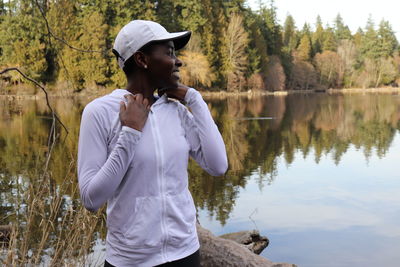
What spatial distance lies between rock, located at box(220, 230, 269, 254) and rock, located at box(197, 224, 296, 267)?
2.63 m

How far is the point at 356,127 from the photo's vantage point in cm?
2238

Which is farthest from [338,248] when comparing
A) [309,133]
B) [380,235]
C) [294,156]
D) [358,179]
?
[309,133]

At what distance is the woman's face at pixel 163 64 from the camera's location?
184cm

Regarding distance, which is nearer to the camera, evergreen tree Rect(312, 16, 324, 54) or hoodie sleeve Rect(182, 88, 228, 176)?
hoodie sleeve Rect(182, 88, 228, 176)

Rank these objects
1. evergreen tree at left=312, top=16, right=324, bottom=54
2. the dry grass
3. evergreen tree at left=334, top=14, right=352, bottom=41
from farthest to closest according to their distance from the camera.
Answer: evergreen tree at left=334, top=14, right=352, bottom=41 → evergreen tree at left=312, top=16, right=324, bottom=54 → the dry grass

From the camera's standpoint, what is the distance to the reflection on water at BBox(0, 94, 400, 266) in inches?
298

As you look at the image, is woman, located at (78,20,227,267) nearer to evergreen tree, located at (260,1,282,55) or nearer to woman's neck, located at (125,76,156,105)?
woman's neck, located at (125,76,156,105)

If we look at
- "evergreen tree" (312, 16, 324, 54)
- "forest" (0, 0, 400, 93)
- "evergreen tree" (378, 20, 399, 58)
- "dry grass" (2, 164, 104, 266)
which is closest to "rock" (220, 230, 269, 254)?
"dry grass" (2, 164, 104, 266)

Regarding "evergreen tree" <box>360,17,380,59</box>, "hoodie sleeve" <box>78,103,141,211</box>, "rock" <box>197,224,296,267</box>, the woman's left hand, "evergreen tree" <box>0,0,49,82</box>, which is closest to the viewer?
Answer: "hoodie sleeve" <box>78,103,141,211</box>

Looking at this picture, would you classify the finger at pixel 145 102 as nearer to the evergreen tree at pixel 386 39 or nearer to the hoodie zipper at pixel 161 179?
the hoodie zipper at pixel 161 179

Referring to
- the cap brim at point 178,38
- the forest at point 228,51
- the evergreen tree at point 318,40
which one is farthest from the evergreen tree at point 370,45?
the cap brim at point 178,38

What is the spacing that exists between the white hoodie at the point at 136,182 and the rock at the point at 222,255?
2460mm

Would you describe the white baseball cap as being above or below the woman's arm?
above

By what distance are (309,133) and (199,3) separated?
31780 mm
